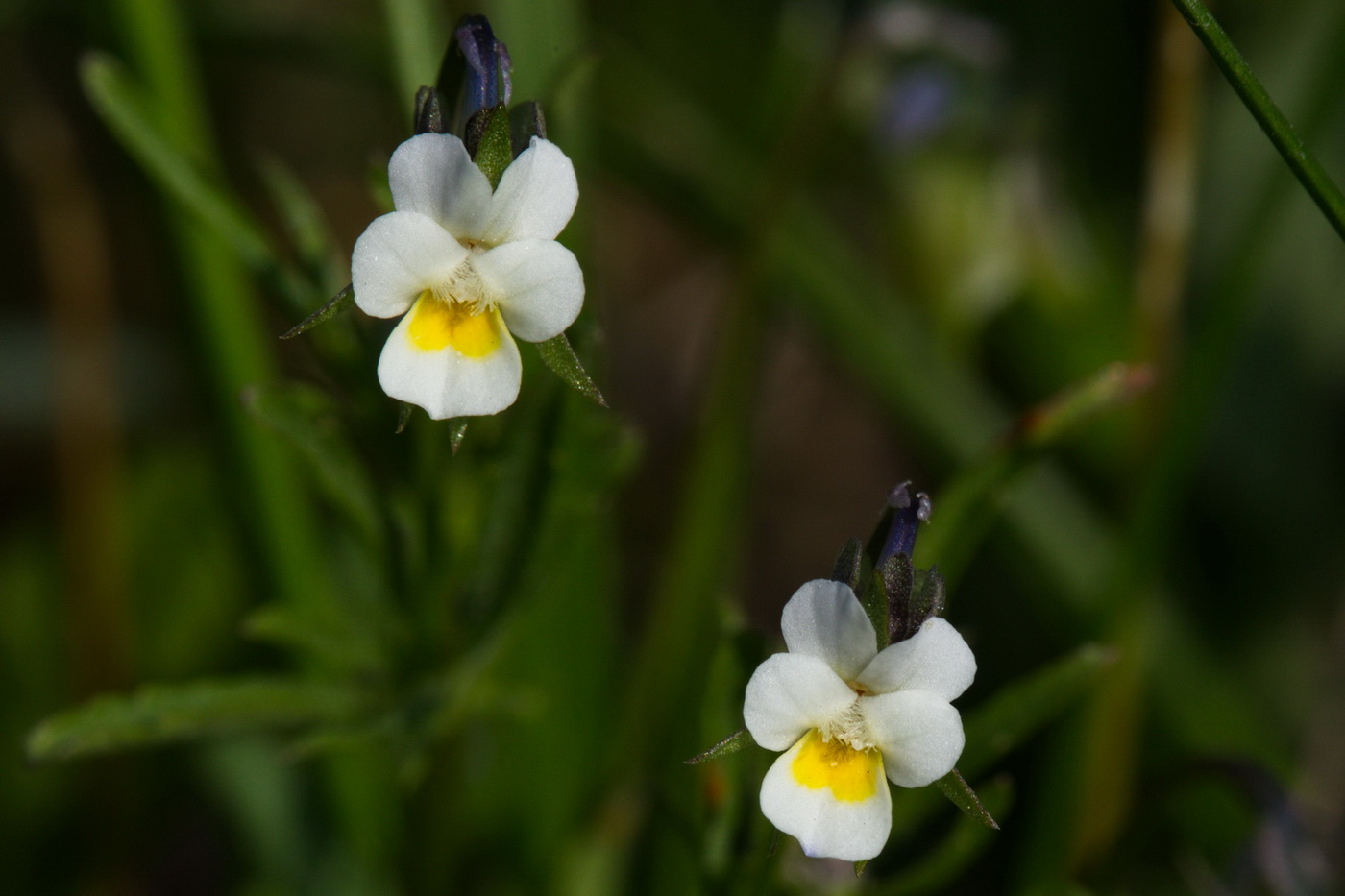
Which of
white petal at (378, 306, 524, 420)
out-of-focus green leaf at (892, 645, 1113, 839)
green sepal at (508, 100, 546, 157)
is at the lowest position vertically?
out-of-focus green leaf at (892, 645, 1113, 839)

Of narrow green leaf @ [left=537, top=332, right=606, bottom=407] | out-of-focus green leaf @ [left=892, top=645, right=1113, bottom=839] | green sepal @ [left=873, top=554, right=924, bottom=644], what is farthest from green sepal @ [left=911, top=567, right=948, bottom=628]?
out-of-focus green leaf @ [left=892, top=645, right=1113, bottom=839]

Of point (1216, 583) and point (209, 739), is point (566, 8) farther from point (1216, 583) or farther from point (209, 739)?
point (1216, 583)

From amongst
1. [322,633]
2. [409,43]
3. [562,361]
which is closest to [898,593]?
[562,361]

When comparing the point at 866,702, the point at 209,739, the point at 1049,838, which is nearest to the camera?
the point at 866,702

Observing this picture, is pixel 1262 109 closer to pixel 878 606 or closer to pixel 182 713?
pixel 878 606

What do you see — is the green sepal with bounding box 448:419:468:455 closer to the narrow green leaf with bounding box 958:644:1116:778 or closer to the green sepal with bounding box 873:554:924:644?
the green sepal with bounding box 873:554:924:644

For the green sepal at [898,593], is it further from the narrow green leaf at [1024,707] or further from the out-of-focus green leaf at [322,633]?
the out-of-focus green leaf at [322,633]

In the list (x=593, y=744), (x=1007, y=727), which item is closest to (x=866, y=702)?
(x=1007, y=727)
